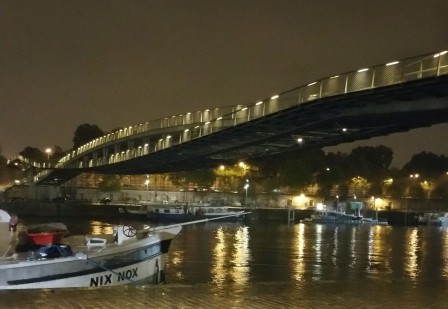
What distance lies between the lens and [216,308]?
13.0 meters

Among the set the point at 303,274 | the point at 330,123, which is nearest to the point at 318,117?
the point at 330,123

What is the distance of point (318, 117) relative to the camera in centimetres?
4222

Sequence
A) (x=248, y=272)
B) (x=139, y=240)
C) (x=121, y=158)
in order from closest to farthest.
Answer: (x=139, y=240)
(x=248, y=272)
(x=121, y=158)

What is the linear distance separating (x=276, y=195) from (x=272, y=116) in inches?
4139

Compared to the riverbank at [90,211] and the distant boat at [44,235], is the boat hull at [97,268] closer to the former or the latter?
the distant boat at [44,235]

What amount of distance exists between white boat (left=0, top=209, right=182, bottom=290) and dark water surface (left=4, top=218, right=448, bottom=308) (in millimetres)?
2110

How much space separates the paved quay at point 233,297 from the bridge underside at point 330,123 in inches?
677

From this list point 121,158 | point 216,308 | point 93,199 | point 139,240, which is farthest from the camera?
point 93,199

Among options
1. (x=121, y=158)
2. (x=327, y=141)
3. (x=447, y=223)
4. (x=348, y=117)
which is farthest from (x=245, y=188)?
(x=348, y=117)

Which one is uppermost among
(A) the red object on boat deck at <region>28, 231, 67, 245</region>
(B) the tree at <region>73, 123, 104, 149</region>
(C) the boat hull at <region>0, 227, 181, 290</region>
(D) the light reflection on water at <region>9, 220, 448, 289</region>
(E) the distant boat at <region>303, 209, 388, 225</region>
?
(B) the tree at <region>73, 123, 104, 149</region>

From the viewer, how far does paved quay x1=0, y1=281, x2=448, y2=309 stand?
42.9 feet

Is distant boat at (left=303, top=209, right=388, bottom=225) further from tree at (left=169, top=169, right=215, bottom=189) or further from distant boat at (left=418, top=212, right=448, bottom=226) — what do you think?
tree at (left=169, top=169, right=215, bottom=189)

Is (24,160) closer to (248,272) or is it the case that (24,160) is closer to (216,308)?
(248,272)

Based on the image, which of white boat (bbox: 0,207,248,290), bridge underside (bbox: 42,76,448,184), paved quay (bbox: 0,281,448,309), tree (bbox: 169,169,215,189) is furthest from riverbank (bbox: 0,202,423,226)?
paved quay (bbox: 0,281,448,309)
